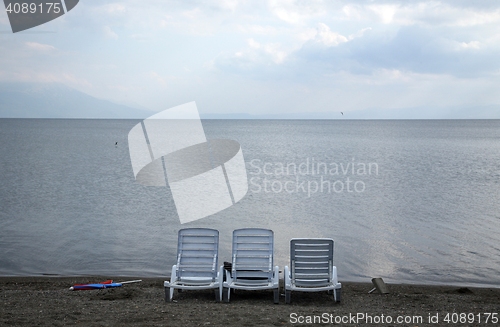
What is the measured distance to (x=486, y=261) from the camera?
13859mm

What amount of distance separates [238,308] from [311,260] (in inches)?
64.6

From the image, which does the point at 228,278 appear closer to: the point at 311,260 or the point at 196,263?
the point at 196,263

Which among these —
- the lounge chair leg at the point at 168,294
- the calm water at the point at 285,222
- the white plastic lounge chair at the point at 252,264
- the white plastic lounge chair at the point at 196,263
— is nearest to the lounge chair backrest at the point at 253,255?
the white plastic lounge chair at the point at 252,264

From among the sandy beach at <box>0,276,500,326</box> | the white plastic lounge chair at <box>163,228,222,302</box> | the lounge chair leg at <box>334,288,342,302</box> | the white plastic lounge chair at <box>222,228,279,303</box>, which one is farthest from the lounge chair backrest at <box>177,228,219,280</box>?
the lounge chair leg at <box>334,288,342,302</box>

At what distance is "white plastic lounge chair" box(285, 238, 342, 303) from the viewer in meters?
9.02

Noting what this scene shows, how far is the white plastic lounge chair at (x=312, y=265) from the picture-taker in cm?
902

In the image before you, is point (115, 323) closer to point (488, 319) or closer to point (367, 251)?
point (488, 319)

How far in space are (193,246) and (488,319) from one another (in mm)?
4770

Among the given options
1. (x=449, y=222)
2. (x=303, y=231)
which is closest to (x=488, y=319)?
(x=303, y=231)

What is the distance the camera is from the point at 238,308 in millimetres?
8227

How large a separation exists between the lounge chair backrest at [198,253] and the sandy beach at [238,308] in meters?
0.47

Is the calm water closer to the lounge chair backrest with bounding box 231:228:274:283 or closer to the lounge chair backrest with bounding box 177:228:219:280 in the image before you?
the lounge chair backrest with bounding box 177:228:219:280

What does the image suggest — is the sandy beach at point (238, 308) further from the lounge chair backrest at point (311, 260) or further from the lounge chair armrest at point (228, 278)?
the lounge chair backrest at point (311, 260)

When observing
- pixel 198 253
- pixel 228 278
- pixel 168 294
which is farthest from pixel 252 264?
pixel 168 294
